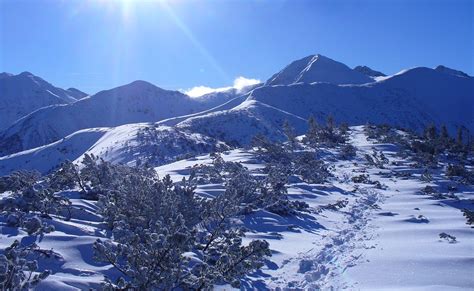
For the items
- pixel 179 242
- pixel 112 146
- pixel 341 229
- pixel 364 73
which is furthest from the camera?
pixel 364 73

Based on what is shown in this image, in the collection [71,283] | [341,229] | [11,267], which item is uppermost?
[11,267]

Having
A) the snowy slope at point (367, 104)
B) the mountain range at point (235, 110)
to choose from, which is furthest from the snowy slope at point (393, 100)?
the mountain range at point (235, 110)

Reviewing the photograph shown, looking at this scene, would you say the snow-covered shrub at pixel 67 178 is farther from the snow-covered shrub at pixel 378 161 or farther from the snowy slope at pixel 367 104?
the snowy slope at pixel 367 104

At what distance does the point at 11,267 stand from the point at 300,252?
222 inches

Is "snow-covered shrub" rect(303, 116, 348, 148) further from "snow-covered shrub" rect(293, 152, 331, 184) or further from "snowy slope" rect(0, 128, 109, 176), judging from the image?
"snowy slope" rect(0, 128, 109, 176)

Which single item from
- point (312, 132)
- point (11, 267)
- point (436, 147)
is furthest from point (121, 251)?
point (312, 132)

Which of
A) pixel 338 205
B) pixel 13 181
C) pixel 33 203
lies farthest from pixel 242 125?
pixel 33 203

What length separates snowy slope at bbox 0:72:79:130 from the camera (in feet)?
530

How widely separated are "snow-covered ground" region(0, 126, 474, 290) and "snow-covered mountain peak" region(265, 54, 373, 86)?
141080 millimetres

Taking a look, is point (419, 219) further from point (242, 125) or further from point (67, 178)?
point (242, 125)

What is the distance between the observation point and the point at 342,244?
30.2ft

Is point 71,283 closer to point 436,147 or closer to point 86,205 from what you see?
point 86,205

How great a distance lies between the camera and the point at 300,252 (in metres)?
8.51

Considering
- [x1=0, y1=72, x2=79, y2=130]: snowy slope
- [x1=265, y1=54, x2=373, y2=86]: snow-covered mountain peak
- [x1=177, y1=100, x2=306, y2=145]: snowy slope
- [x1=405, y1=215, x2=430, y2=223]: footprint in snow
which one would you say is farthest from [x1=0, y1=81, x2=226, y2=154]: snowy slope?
[x1=405, y1=215, x2=430, y2=223]: footprint in snow
